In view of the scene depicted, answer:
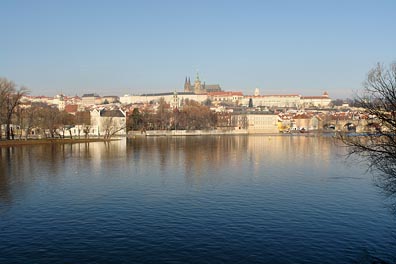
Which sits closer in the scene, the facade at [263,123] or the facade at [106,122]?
the facade at [106,122]

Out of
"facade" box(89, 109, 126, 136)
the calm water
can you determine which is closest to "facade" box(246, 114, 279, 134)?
"facade" box(89, 109, 126, 136)

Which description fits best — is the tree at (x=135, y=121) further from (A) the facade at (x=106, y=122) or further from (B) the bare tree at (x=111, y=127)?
(B) the bare tree at (x=111, y=127)

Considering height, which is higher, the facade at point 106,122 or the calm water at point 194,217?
the facade at point 106,122

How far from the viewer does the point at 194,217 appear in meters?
19.5

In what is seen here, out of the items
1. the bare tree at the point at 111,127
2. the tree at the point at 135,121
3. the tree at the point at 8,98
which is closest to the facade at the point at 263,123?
the tree at the point at 135,121

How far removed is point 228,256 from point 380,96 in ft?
28.7

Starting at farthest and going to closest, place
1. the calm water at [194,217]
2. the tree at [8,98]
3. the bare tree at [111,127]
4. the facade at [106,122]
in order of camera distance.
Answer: the facade at [106,122] → the bare tree at [111,127] → the tree at [8,98] → the calm water at [194,217]

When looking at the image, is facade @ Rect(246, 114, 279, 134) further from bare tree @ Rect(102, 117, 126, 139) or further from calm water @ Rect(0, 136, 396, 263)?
calm water @ Rect(0, 136, 396, 263)

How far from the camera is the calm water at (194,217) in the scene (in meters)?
14.8

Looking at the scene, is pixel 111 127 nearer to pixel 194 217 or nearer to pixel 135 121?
pixel 135 121

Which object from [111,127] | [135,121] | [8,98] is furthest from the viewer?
[135,121]

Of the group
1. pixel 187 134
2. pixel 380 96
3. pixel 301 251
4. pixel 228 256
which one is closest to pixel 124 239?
pixel 228 256

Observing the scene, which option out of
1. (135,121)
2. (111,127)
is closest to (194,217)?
(111,127)

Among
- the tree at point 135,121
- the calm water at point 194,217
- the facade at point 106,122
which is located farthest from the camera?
the tree at point 135,121
